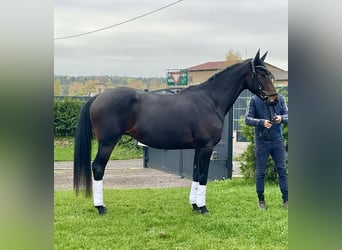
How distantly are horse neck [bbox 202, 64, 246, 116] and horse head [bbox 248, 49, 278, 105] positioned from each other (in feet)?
0.86

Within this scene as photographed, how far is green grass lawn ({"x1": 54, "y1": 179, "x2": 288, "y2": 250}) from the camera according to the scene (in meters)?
3.08

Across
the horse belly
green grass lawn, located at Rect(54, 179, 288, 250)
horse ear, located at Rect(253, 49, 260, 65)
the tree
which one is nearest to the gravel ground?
green grass lawn, located at Rect(54, 179, 288, 250)

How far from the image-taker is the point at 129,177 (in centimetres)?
646

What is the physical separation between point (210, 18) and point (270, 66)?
0.74 meters

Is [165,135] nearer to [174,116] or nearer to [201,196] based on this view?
[174,116]

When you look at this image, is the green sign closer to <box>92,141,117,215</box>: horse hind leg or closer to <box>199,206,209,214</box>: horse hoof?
<box>92,141,117,215</box>: horse hind leg

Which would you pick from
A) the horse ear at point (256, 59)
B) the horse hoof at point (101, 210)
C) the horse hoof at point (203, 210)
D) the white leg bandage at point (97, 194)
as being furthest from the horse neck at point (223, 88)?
the horse hoof at point (101, 210)

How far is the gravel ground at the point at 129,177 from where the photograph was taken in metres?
5.71

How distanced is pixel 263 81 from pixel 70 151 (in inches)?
98.2

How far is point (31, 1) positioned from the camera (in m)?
1.39

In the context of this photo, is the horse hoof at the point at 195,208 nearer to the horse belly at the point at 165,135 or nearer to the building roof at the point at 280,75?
the horse belly at the point at 165,135

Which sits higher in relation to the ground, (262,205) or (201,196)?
(201,196)

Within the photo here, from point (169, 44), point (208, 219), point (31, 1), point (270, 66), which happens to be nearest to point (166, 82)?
point (169, 44)

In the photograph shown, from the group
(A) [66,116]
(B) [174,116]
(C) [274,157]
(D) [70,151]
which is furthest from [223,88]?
(D) [70,151]
